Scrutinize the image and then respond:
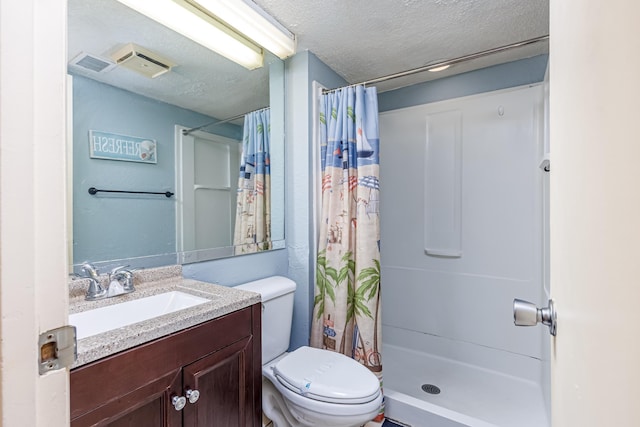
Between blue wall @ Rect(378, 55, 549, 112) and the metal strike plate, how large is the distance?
2428mm

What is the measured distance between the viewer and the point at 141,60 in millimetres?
1299

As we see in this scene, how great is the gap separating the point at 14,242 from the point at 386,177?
91.5 inches

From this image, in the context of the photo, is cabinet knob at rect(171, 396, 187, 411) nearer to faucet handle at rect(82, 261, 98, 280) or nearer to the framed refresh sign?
faucet handle at rect(82, 261, 98, 280)

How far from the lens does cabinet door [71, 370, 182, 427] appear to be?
704 millimetres

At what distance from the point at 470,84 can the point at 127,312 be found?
2422mm

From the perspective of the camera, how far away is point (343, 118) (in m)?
1.80

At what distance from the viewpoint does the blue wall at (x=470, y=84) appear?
6.37ft

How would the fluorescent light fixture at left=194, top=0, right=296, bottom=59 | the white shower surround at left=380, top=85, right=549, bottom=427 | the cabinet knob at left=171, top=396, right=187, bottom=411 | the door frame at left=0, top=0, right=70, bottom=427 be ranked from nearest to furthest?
the door frame at left=0, top=0, right=70, bottom=427
the cabinet knob at left=171, top=396, right=187, bottom=411
the fluorescent light fixture at left=194, top=0, right=296, bottom=59
the white shower surround at left=380, top=85, right=549, bottom=427

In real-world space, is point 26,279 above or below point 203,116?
below

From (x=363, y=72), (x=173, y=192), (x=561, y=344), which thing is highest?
(x=363, y=72)

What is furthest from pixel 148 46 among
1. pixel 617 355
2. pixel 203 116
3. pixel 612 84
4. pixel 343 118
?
pixel 617 355

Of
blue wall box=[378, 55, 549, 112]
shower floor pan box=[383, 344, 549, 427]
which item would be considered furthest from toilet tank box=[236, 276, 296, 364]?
blue wall box=[378, 55, 549, 112]

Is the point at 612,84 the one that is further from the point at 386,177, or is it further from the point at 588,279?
the point at 386,177

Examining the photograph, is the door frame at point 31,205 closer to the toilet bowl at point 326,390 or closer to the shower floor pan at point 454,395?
the toilet bowl at point 326,390
